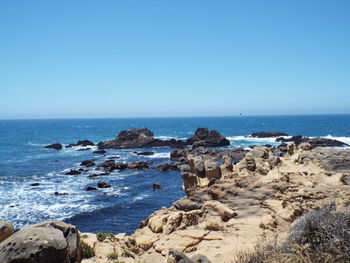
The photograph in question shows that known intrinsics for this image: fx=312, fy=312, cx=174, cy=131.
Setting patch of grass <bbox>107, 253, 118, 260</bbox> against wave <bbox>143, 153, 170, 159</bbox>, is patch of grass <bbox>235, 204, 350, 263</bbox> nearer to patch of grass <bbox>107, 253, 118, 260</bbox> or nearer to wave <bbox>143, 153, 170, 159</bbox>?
patch of grass <bbox>107, 253, 118, 260</bbox>

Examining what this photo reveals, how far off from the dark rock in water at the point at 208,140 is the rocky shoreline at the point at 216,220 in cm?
5263

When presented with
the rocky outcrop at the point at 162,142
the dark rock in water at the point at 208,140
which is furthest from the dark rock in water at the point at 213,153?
the rocky outcrop at the point at 162,142

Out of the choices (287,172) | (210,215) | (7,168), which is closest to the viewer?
(210,215)

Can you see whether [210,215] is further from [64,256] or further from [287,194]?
[64,256]

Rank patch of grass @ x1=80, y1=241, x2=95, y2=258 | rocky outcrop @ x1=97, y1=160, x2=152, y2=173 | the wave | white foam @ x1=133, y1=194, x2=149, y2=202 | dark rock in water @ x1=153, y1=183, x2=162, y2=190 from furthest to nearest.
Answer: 1. the wave
2. rocky outcrop @ x1=97, y1=160, x2=152, y2=173
3. dark rock in water @ x1=153, y1=183, x2=162, y2=190
4. white foam @ x1=133, y1=194, x2=149, y2=202
5. patch of grass @ x1=80, y1=241, x2=95, y2=258

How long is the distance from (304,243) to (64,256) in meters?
7.56

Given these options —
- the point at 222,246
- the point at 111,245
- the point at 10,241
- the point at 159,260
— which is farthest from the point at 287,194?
the point at 10,241

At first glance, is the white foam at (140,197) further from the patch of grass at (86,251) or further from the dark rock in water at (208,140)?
the dark rock in water at (208,140)

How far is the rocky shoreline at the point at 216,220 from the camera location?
10.0 metres

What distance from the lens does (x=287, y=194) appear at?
65.4 feet

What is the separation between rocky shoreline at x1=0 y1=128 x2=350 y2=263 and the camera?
10.0 metres

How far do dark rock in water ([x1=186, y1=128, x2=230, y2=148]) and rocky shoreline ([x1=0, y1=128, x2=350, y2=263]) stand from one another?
52632mm

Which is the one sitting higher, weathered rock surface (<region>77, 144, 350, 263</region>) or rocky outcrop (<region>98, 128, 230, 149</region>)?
weathered rock surface (<region>77, 144, 350, 263</region>)

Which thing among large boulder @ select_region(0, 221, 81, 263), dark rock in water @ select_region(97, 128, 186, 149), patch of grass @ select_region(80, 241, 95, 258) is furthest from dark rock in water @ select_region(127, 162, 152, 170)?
large boulder @ select_region(0, 221, 81, 263)
